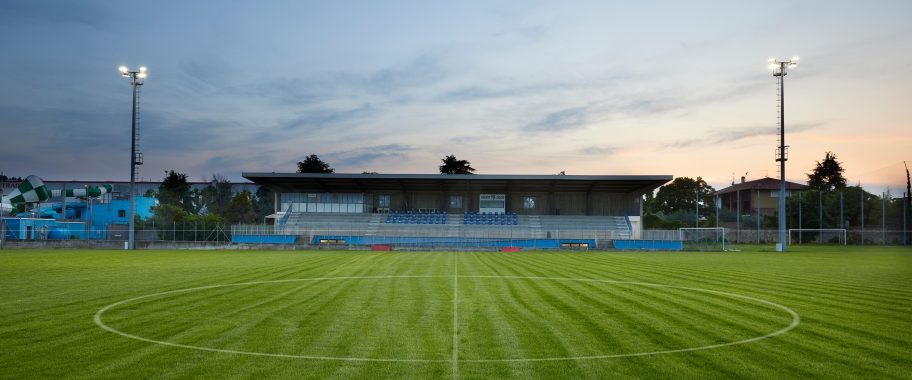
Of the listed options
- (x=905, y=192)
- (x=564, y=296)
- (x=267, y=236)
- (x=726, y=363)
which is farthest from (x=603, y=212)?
(x=726, y=363)

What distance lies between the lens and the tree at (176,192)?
9125cm

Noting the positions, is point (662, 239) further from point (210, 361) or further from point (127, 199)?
point (127, 199)

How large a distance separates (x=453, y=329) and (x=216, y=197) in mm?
94364

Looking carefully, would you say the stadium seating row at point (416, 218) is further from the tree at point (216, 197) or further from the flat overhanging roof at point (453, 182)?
the tree at point (216, 197)

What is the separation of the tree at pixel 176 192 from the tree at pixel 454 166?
40.1 metres

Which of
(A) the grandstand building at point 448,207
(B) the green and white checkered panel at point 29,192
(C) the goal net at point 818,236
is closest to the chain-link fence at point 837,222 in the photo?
(C) the goal net at point 818,236

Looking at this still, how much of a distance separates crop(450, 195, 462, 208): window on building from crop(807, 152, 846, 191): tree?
187ft

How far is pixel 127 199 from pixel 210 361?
8109 cm

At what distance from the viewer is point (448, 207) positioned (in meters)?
65.9

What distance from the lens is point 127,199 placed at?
78.6 metres

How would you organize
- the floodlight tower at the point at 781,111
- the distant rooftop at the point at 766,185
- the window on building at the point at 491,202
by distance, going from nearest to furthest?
the floodlight tower at the point at 781,111, the window on building at the point at 491,202, the distant rooftop at the point at 766,185

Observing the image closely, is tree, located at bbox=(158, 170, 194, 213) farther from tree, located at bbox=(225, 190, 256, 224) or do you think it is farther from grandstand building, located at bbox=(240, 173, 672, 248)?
grandstand building, located at bbox=(240, 173, 672, 248)

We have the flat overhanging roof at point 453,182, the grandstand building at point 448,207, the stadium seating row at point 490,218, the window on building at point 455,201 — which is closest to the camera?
the grandstand building at point 448,207

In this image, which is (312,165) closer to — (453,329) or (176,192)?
(176,192)
